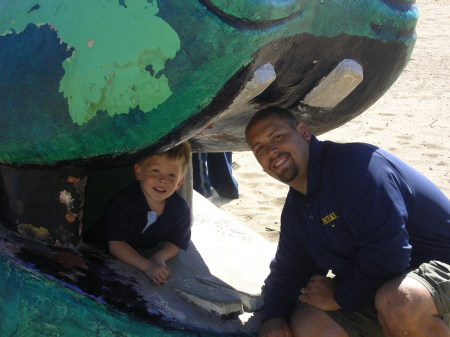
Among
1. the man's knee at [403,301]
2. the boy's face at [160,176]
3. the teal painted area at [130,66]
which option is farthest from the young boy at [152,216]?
the man's knee at [403,301]

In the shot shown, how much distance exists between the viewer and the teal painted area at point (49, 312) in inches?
81.0

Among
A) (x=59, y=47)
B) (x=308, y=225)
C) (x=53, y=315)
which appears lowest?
(x=53, y=315)

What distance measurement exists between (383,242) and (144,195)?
2.71ft

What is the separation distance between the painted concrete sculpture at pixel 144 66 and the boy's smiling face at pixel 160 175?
36 centimetres

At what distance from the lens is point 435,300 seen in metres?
2.10

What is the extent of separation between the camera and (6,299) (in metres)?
2.08

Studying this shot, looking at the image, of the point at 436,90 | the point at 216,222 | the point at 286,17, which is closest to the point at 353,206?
the point at 286,17

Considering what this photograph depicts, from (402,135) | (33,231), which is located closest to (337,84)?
(33,231)

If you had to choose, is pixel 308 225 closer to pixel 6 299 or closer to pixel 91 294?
pixel 91 294

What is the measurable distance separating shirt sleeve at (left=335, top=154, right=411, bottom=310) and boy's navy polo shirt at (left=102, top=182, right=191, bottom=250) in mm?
649

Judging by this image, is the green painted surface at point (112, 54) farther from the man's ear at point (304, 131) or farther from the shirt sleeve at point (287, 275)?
the shirt sleeve at point (287, 275)

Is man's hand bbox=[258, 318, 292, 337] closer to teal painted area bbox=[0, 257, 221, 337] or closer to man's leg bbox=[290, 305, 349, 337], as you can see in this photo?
man's leg bbox=[290, 305, 349, 337]

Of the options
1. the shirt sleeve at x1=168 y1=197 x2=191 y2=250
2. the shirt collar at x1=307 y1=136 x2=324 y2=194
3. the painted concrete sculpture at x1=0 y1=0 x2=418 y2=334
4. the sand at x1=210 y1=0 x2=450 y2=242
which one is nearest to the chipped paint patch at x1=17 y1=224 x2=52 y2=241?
the painted concrete sculpture at x1=0 y1=0 x2=418 y2=334

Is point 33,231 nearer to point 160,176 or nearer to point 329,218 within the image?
point 160,176
